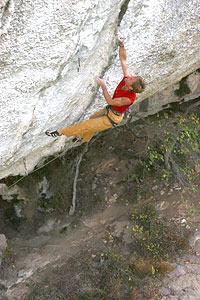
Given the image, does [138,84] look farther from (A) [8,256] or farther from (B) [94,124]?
(A) [8,256]

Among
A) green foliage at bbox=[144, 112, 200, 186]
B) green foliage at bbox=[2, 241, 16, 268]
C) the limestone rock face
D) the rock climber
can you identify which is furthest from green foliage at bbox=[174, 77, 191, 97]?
green foliage at bbox=[2, 241, 16, 268]

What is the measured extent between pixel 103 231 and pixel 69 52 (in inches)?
226

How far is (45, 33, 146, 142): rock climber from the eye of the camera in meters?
3.55

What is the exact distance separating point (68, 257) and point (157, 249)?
230 centimetres

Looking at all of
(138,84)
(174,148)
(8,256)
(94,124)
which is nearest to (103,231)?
(8,256)

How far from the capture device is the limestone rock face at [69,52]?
114 inches

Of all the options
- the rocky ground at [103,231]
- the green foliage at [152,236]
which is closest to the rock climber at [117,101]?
the rocky ground at [103,231]

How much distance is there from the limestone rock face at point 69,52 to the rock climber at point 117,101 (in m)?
0.33

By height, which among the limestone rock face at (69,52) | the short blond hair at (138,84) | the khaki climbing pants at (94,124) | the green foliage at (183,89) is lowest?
the green foliage at (183,89)

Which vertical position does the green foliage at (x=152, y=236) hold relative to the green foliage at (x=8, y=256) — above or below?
below

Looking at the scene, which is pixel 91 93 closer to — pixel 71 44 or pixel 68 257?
pixel 71 44

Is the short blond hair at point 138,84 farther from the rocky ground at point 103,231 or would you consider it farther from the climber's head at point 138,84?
the rocky ground at point 103,231

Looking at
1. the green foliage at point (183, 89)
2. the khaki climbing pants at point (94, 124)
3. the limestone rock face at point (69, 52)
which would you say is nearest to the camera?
the limestone rock face at point (69, 52)

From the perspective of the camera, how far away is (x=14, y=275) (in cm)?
682
